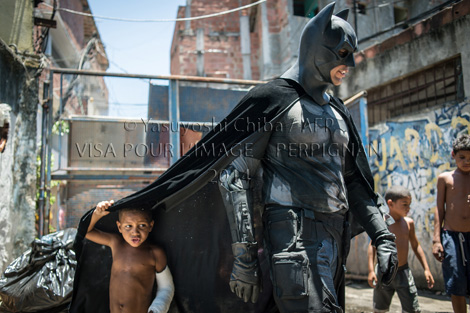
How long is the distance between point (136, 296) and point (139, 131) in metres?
3.91

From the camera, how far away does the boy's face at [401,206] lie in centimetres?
466

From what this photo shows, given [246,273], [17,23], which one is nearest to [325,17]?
[246,273]

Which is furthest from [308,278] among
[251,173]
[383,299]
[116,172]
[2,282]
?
[116,172]

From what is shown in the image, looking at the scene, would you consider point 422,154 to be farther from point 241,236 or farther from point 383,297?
point 241,236

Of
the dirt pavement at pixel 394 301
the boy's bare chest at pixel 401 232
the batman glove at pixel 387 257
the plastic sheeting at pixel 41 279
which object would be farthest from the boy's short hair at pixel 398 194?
the plastic sheeting at pixel 41 279

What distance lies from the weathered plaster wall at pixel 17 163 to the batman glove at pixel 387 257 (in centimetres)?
463

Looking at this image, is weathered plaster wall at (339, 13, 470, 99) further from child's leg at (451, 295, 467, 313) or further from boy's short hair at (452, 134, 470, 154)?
child's leg at (451, 295, 467, 313)

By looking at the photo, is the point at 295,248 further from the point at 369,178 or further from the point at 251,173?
the point at 369,178

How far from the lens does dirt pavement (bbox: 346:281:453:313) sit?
18.2 ft

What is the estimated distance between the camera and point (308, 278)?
7.55ft

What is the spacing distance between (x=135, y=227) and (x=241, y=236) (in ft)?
3.66

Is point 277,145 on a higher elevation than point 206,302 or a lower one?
higher

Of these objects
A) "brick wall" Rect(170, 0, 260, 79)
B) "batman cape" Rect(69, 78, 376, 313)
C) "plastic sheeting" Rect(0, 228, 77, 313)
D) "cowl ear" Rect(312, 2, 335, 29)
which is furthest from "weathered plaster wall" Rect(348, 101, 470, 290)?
"brick wall" Rect(170, 0, 260, 79)

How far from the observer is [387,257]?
102 inches
